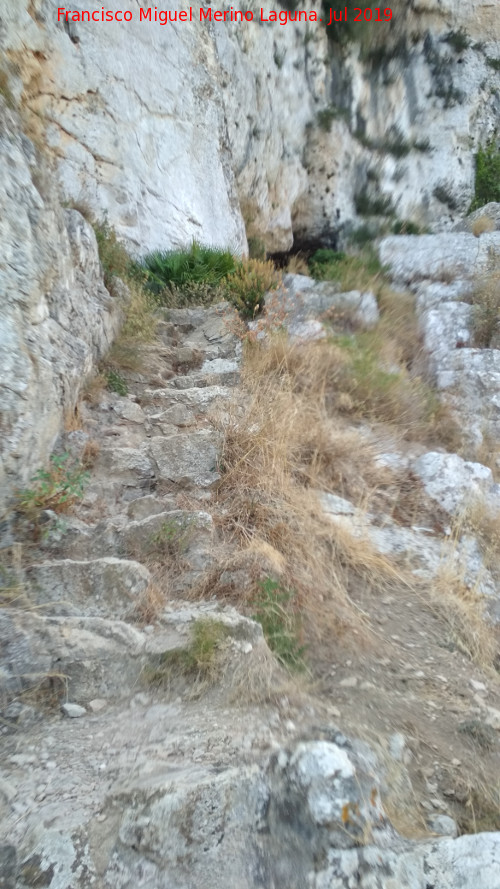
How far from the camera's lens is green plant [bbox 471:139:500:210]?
9.87 metres

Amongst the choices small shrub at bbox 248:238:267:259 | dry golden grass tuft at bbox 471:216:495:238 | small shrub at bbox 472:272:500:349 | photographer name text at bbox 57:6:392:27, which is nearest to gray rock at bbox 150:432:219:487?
small shrub at bbox 472:272:500:349

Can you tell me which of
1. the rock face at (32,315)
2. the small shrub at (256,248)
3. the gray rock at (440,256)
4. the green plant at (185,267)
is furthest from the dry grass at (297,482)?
the small shrub at (256,248)

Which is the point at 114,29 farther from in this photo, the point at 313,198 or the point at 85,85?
the point at 313,198

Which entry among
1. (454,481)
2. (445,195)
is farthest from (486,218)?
(454,481)

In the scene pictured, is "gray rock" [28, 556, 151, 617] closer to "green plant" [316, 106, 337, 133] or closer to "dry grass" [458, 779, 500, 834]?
"dry grass" [458, 779, 500, 834]

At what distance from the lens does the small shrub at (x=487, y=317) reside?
522 centimetres

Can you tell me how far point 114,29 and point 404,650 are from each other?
645 centimetres

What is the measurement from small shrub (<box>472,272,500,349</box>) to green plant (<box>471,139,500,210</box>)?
5488 millimetres

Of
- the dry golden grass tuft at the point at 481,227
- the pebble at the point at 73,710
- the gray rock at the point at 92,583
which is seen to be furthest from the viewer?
the dry golden grass tuft at the point at 481,227

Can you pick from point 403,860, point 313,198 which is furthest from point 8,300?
point 313,198

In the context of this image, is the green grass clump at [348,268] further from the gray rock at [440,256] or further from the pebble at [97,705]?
the pebble at [97,705]

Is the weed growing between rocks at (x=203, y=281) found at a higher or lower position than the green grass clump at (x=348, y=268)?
lower

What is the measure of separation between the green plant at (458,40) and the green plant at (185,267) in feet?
23.3

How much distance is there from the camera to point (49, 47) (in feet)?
16.5
